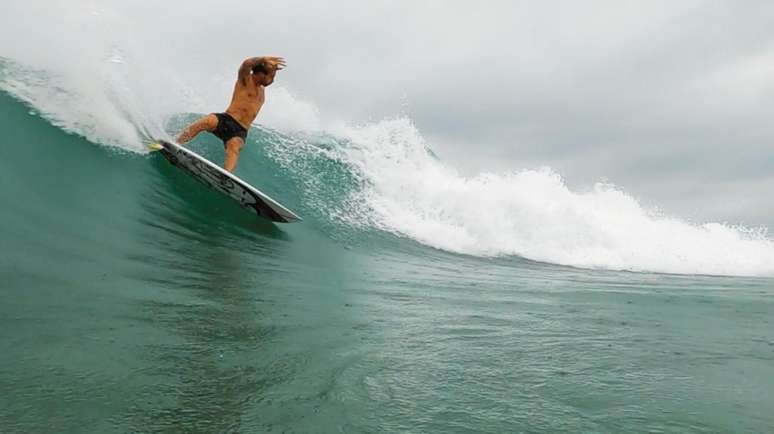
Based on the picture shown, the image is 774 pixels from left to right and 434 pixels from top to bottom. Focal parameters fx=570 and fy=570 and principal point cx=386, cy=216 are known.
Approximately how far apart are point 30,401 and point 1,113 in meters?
6.87

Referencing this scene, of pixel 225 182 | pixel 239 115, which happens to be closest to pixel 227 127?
pixel 239 115

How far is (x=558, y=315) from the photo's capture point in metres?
5.40

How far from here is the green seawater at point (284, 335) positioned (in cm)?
251

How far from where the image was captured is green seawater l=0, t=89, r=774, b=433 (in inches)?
98.7

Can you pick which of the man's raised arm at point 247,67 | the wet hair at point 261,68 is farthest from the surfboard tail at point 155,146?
the wet hair at point 261,68

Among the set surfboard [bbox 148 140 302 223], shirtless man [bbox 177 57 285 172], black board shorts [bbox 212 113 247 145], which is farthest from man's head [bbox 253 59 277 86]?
surfboard [bbox 148 140 302 223]

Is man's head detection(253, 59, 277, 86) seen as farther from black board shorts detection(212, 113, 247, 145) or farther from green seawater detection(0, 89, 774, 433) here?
green seawater detection(0, 89, 774, 433)

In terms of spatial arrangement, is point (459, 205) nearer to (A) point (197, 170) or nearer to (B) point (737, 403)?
(A) point (197, 170)

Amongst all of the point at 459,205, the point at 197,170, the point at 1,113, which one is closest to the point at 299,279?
the point at 197,170

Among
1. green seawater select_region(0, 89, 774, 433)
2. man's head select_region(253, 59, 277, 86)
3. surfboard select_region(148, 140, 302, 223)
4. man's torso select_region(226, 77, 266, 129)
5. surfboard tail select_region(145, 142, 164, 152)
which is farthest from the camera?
man's torso select_region(226, 77, 266, 129)

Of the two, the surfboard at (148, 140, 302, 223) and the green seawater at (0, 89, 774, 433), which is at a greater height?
the surfboard at (148, 140, 302, 223)

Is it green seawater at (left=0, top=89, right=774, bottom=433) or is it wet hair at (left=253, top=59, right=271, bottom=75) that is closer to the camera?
green seawater at (left=0, top=89, right=774, bottom=433)

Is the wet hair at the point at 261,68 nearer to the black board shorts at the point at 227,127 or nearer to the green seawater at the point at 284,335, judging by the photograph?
the black board shorts at the point at 227,127

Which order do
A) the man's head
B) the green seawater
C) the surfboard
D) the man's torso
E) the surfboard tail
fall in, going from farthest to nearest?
the man's torso → the man's head → the surfboard tail → the surfboard → the green seawater
